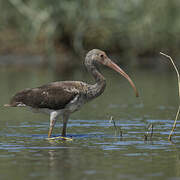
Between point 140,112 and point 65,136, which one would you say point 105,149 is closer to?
point 65,136

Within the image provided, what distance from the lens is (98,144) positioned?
12.3 meters

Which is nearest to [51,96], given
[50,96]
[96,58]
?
[50,96]

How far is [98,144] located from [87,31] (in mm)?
29973

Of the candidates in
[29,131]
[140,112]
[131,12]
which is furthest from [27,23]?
[29,131]

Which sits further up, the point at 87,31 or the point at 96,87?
the point at 87,31

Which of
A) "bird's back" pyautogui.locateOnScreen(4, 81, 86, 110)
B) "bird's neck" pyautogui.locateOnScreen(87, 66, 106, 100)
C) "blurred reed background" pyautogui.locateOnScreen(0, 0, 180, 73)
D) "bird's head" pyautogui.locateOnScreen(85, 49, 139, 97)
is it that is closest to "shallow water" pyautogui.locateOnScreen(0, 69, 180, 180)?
"bird's back" pyautogui.locateOnScreen(4, 81, 86, 110)

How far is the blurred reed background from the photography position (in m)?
40.0

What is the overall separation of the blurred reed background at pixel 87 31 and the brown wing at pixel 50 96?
24.9m

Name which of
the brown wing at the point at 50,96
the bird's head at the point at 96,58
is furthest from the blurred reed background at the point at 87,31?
the brown wing at the point at 50,96

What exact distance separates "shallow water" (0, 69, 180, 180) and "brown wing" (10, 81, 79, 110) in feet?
2.10

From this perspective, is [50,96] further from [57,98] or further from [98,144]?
[98,144]

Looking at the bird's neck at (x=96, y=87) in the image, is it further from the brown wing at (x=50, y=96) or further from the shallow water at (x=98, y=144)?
the shallow water at (x=98, y=144)

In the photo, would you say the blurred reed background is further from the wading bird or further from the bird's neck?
the wading bird

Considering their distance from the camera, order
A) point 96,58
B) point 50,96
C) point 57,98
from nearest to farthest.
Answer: point 57,98, point 50,96, point 96,58
